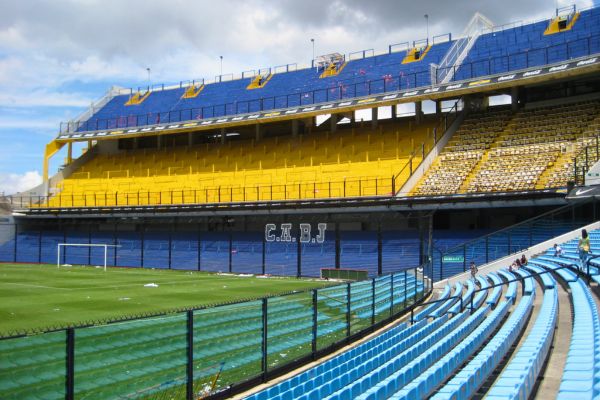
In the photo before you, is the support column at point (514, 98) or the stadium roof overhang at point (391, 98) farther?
the support column at point (514, 98)

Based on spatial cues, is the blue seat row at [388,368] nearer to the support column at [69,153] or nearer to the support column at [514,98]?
the support column at [514,98]

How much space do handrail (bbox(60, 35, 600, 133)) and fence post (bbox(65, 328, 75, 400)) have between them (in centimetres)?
3152

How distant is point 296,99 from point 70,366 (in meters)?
38.5

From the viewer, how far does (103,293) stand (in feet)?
72.7

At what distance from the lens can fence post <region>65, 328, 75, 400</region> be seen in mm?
6172

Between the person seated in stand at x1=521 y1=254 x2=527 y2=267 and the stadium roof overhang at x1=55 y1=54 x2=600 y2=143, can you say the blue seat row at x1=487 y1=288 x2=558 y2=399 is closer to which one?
the person seated in stand at x1=521 y1=254 x2=527 y2=267

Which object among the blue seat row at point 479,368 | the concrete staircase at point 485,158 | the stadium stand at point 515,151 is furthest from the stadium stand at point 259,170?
the blue seat row at point 479,368

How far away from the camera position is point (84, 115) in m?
56.1

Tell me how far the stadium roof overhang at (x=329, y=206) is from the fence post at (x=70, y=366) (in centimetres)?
2422

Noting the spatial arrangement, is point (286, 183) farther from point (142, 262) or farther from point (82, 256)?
point (82, 256)

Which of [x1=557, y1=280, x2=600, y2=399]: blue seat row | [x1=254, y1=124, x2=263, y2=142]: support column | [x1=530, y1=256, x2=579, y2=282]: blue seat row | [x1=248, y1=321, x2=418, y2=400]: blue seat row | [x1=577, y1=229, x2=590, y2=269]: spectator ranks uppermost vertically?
[x1=254, y1=124, x2=263, y2=142]: support column

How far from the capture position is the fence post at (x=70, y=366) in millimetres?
6172

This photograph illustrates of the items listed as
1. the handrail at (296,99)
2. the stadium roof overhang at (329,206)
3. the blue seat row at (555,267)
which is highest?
the handrail at (296,99)

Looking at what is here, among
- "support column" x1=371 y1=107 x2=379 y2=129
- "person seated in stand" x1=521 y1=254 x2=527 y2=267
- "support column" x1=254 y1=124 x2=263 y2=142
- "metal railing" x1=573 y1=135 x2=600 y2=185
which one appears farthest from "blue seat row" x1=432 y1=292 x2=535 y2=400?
"support column" x1=254 y1=124 x2=263 y2=142
